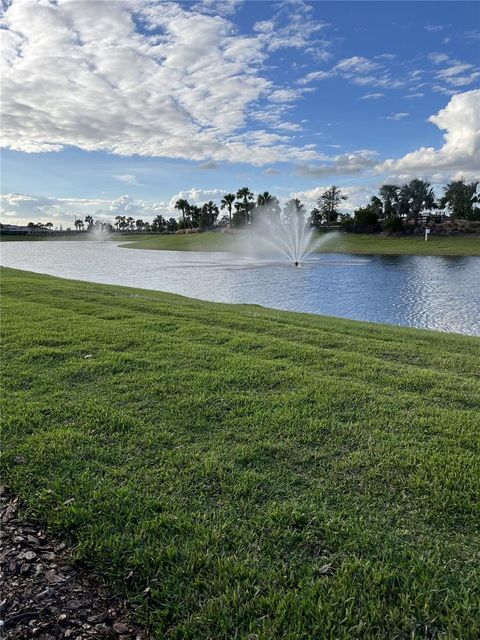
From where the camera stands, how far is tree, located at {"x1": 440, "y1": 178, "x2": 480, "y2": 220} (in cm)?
7358

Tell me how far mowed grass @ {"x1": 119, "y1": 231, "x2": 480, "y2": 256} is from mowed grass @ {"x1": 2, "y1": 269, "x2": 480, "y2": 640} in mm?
47313

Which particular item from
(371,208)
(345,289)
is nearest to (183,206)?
(371,208)

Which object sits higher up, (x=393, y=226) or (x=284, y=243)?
(x=393, y=226)

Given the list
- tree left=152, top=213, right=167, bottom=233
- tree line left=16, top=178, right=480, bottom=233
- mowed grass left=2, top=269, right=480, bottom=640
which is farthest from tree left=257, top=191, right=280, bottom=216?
mowed grass left=2, top=269, right=480, bottom=640

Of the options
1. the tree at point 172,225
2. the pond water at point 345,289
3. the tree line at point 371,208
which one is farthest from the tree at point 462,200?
the tree at point 172,225

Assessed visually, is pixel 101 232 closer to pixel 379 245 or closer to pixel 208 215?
pixel 208 215

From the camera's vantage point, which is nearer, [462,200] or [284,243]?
[284,243]

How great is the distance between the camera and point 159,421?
4.24 m

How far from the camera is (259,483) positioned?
3277mm

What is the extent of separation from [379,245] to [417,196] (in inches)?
1097

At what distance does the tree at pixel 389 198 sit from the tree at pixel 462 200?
8625mm

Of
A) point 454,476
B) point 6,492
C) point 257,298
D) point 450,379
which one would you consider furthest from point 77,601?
point 257,298

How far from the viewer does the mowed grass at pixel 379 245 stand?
51000mm

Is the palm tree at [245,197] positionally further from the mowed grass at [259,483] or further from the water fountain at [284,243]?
the mowed grass at [259,483]
